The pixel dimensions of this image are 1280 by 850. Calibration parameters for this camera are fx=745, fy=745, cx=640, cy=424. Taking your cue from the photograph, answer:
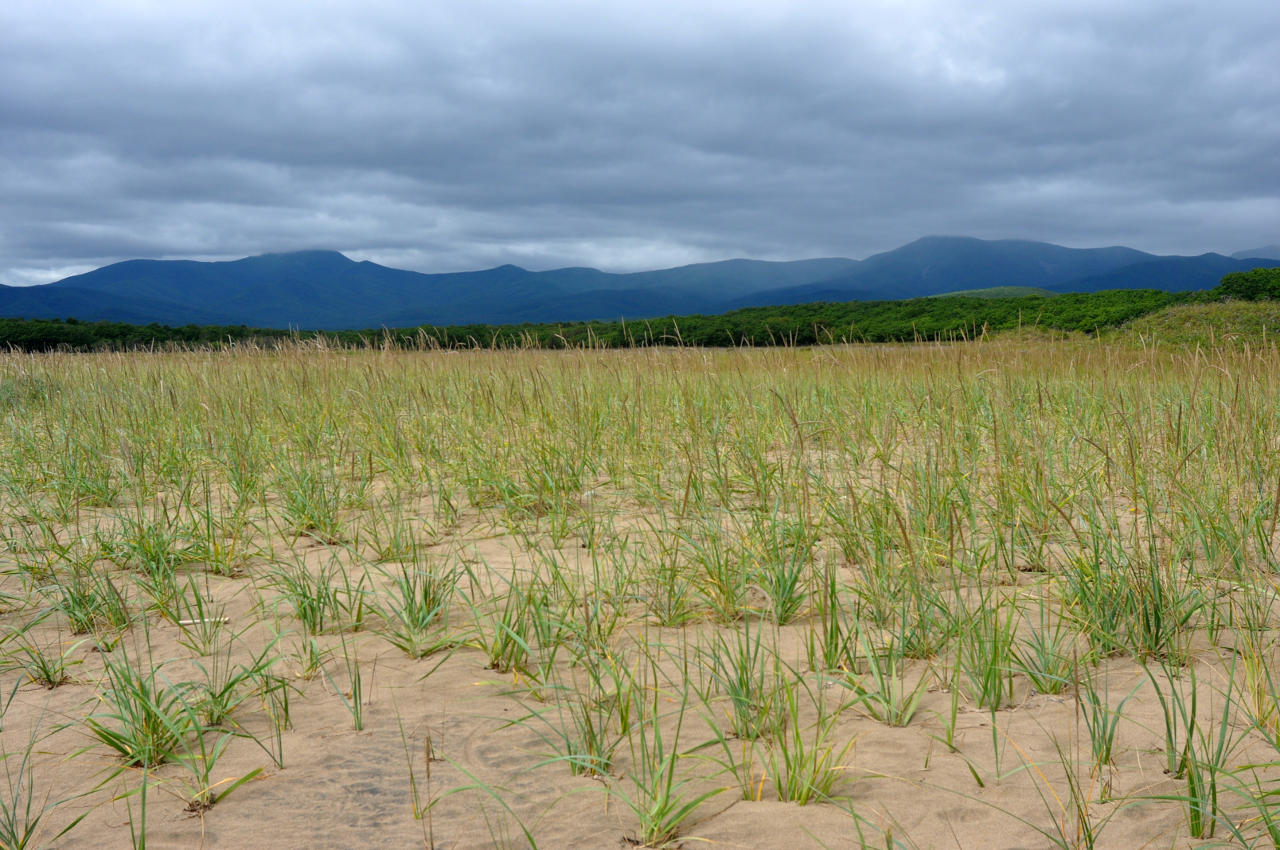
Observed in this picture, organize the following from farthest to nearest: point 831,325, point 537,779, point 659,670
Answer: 1. point 831,325
2. point 659,670
3. point 537,779

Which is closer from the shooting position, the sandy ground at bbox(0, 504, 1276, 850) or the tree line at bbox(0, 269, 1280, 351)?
the sandy ground at bbox(0, 504, 1276, 850)

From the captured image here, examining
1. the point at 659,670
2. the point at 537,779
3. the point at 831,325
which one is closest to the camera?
the point at 537,779

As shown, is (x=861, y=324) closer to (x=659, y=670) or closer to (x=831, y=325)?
(x=831, y=325)

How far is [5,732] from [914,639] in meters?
2.29

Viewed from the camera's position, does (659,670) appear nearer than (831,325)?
Yes

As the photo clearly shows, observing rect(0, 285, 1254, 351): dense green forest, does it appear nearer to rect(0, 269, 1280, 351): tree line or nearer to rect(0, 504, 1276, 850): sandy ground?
rect(0, 269, 1280, 351): tree line

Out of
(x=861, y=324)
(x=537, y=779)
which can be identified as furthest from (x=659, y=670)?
(x=861, y=324)

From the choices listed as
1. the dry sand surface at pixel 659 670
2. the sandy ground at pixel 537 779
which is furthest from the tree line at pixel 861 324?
the sandy ground at pixel 537 779

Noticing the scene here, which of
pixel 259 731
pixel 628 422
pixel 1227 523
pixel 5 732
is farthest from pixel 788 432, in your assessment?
pixel 5 732

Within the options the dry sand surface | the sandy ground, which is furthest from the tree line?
the sandy ground

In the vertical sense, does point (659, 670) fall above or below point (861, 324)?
below

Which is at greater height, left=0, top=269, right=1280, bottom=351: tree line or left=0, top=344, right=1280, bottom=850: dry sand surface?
left=0, top=269, right=1280, bottom=351: tree line

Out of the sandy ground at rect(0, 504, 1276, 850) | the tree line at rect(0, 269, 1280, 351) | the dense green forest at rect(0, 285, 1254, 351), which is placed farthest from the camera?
the dense green forest at rect(0, 285, 1254, 351)

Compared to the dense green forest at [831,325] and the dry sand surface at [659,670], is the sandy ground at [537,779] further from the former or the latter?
the dense green forest at [831,325]
